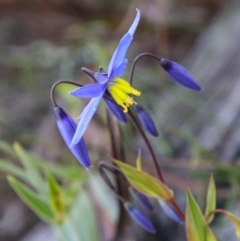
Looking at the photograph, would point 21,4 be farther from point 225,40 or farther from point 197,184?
point 197,184

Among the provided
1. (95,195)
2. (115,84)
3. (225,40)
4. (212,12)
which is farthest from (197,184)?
(212,12)

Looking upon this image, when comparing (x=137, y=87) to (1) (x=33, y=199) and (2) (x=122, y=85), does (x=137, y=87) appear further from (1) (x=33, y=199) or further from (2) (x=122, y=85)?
(2) (x=122, y=85)

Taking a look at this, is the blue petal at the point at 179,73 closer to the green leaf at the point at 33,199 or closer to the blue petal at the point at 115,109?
the blue petal at the point at 115,109

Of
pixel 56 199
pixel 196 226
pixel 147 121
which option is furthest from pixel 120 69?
pixel 56 199

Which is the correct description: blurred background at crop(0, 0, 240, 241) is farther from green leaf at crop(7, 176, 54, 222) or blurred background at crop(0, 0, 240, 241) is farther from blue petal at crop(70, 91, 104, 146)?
blue petal at crop(70, 91, 104, 146)

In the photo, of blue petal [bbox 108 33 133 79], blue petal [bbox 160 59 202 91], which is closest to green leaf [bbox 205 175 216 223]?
blue petal [bbox 160 59 202 91]

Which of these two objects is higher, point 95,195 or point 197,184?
point 197,184
